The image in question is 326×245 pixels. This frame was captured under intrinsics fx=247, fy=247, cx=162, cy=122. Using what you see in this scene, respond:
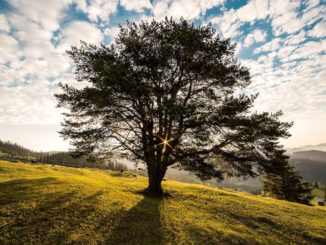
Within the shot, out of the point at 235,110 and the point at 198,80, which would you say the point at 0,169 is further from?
the point at 235,110

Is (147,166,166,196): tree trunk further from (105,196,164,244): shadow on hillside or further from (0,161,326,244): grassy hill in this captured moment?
(105,196,164,244): shadow on hillside

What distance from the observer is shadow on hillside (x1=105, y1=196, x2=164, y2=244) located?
1087 centimetres

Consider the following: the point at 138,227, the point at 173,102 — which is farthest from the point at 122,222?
the point at 173,102

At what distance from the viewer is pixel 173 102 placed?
1628 centimetres

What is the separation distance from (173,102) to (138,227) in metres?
7.87

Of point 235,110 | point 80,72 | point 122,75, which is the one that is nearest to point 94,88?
point 122,75

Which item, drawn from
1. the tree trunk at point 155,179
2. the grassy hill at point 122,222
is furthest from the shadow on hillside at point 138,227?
the tree trunk at point 155,179

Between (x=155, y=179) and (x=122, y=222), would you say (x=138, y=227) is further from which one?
(x=155, y=179)

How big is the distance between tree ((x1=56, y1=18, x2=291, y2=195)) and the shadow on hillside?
5261mm

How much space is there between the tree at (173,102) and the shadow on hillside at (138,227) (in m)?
5.26

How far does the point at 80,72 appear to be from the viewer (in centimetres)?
2033

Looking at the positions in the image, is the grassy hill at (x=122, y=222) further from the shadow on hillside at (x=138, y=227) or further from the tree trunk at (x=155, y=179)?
the tree trunk at (x=155, y=179)

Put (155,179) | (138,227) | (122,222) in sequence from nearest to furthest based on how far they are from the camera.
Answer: (138,227), (122,222), (155,179)

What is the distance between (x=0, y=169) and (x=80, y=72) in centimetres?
1643
